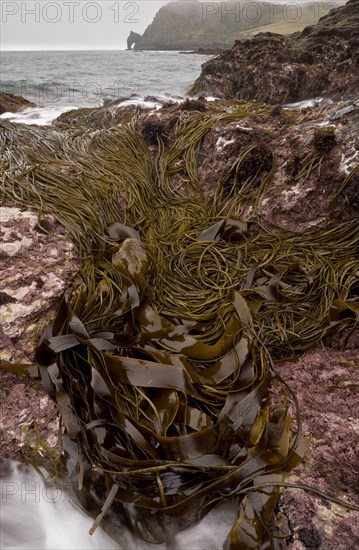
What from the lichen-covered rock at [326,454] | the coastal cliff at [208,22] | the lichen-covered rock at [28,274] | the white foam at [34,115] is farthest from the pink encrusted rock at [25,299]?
the coastal cliff at [208,22]

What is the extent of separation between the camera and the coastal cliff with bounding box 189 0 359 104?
243 inches

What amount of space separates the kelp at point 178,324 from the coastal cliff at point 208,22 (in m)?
58.7

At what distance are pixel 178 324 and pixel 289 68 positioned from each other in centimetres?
599

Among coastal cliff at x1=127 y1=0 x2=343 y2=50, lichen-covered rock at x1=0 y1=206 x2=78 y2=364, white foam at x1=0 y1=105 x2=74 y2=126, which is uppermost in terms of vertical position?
coastal cliff at x1=127 y1=0 x2=343 y2=50

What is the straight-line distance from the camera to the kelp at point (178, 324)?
1448 millimetres

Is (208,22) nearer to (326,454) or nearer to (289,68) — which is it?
(289,68)

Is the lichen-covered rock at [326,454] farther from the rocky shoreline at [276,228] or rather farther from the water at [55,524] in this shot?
the water at [55,524]

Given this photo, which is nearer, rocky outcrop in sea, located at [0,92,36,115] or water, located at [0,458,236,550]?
water, located at [0,458,236,550]

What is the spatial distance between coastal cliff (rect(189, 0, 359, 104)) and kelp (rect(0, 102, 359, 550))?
372cm

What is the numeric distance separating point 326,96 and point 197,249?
195 inches

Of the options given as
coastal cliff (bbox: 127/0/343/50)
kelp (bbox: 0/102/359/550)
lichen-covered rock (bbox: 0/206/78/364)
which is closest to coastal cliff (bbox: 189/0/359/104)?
kelp (bbox: 0/102/359/550)

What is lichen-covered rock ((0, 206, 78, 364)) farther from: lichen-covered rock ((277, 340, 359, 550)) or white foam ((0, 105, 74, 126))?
white foam ((0, 105, 74, 126))

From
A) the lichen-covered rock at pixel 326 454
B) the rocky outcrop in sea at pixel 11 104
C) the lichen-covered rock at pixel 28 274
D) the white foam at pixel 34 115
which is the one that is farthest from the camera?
the rocky outcrop in sea at pixel 11 104

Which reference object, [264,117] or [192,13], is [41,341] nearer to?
[264,117]
